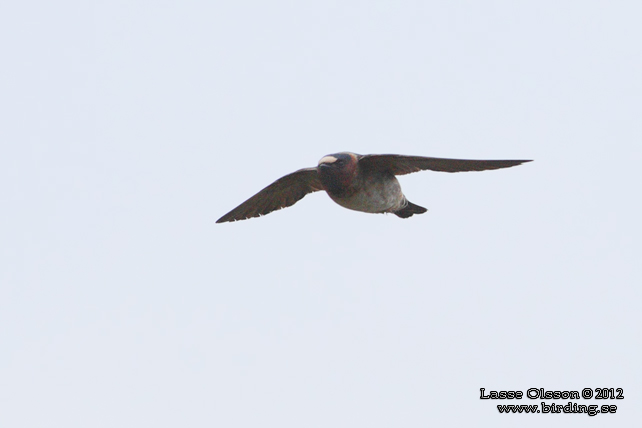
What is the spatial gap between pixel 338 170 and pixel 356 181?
438mm

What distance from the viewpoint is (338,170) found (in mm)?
12797

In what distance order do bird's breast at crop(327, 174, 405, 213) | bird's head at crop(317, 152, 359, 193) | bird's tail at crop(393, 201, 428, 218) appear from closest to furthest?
1. bird's head at crop(317, 152, 359, 193)
2. bird's breast at crop(327, 174, 405, 213)
3. bird's tail at crop(393, 201, 428, 218)

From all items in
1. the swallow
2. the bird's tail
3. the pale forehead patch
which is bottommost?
the bird's tail

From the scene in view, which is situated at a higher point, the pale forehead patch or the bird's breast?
the pale forehead patch

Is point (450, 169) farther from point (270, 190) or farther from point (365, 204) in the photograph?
point (270, 190)

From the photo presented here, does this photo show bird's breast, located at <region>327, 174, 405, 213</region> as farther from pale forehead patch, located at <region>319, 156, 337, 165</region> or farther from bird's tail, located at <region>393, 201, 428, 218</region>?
bird's tail, located at <region>393, 201, 428, 218</region>

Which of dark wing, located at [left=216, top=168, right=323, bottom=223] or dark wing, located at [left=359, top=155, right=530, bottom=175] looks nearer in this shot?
dark wing, located at [left=359, top=155, right=530, bottom=175]

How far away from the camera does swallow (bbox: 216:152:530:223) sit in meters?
12.8

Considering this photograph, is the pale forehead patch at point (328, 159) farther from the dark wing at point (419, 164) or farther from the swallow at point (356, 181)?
the dark wing at point (419, 164)

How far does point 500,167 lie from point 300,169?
3.13 m

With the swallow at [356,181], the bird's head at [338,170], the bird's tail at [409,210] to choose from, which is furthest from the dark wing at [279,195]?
the bird's tail at [409,210]

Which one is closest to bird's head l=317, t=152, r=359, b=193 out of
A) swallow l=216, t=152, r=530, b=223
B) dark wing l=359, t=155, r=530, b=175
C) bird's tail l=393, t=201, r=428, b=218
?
swallow l=216, t=152, r=530, b=223

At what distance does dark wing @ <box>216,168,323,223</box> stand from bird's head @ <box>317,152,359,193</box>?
3.58 ft

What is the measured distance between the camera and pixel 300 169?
13992 mm
